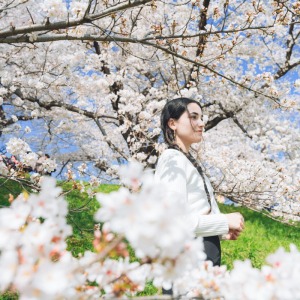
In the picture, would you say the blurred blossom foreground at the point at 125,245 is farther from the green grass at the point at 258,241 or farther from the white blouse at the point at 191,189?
the green grass at the point at 258,241

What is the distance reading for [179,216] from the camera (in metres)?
0.69

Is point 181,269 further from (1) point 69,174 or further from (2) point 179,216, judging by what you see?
(1) point 69,174

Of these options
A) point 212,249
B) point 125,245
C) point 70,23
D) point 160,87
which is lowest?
point 125,245

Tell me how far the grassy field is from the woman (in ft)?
5.72

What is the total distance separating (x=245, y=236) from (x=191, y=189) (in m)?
4.84

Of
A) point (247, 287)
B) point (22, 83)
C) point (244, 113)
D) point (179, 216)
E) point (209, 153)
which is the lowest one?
point (247, 287)

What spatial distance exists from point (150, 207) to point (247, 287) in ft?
0.91

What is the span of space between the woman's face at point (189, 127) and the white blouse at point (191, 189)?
26cm

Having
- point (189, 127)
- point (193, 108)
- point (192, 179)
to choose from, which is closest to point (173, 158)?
point (192, 179)

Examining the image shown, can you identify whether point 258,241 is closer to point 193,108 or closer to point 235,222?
point 193,108

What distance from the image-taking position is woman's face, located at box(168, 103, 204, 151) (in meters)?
2.21

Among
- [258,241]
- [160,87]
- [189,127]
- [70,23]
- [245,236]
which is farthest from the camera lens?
[160,87]

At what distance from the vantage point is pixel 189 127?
2.22 m

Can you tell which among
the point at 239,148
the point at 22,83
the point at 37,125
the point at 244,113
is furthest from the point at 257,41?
the point at 37,125
